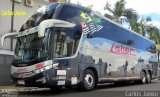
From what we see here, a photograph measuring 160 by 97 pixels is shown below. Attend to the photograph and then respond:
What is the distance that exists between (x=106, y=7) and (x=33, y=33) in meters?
29.4

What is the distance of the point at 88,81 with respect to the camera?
1705 centimetres

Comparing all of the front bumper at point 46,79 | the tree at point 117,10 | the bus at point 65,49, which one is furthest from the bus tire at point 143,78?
the tree at point 117,10

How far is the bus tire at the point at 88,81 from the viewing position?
16650 millimetres

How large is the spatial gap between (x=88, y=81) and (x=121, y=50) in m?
4.68

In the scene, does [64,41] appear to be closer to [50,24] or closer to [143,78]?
[50,24]

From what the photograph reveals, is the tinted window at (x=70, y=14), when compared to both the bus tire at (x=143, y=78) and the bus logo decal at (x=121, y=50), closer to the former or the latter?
the bus logo decal at (x=121, y=50)

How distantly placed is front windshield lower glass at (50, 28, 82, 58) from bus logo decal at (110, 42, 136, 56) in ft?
13.1

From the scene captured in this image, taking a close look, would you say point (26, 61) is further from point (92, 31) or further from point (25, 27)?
point (92, 31)

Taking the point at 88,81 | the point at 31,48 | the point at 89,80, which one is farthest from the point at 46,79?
the point at 89,80

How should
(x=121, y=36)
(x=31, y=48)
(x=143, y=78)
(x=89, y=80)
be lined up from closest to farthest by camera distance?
(x=31, y=48) < (x=89, y=80) < (x=121, y=36) < (x=143, y=78)

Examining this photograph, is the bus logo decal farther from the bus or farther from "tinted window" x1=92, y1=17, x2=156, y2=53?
"tinted window" x1=92, y1=17, x2=156, y2=53

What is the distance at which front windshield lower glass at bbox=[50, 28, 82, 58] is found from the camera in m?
14.9

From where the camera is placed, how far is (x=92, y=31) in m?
17.5

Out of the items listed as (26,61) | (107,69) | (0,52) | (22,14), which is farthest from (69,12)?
(22,14)
